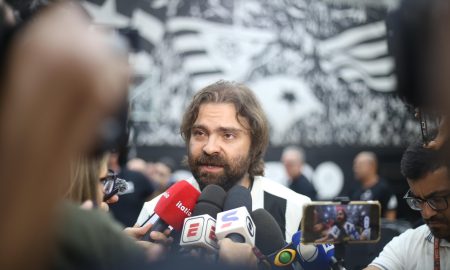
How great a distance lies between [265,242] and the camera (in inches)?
81.0

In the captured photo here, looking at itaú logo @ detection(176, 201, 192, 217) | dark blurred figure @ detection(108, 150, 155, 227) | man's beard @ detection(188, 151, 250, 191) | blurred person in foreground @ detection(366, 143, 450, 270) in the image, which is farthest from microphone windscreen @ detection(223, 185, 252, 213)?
dark blurred figure @ detection(108, 150, 155, 227)

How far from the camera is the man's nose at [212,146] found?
2.55m

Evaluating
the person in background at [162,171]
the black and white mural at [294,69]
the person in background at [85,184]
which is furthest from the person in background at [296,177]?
the person in background at [85,184]

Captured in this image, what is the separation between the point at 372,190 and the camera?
5.91 metres

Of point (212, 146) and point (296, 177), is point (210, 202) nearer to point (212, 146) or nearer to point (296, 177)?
point (212, 146)

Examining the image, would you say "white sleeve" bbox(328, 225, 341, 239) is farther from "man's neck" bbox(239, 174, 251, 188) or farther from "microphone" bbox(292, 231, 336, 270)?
"man's neck" bbox(239, 174, 251, 188)

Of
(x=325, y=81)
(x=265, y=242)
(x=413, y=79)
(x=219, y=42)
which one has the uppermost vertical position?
(x=219, y=42)

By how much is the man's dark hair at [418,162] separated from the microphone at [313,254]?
549mm

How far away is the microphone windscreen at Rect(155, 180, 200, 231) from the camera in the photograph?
2.24 metres

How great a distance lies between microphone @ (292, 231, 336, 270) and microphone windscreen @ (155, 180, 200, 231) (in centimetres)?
52

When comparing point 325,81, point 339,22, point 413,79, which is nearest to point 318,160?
point 325,81

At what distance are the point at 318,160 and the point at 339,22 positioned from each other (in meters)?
2.27

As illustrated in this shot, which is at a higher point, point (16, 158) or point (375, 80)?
point (375, 80)

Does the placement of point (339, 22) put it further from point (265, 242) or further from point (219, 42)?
point (265, 242)
